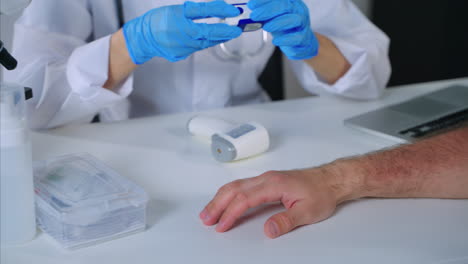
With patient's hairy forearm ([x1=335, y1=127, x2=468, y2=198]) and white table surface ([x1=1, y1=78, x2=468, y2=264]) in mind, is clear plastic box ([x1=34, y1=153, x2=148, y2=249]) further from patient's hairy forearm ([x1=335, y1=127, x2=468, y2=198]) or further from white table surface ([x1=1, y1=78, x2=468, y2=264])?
patient's hairy forearm ([x1=335, y1=127, x2=468, y2=198])

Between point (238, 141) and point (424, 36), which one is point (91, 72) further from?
point (424, 36)

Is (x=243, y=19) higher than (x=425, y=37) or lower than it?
higher

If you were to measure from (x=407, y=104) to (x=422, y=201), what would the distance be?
1.51ft

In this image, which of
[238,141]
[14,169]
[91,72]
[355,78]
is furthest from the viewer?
[355,78]

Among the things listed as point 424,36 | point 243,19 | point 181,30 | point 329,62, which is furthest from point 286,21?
point 424,36

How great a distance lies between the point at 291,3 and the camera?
1.16m

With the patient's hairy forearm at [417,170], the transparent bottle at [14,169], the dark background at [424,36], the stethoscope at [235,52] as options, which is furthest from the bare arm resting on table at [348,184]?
the dark background at [424,36]

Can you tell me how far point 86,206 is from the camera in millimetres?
772

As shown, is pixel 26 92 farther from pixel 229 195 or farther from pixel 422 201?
pixel 422 201

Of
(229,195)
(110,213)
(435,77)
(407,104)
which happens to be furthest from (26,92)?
(435,77)

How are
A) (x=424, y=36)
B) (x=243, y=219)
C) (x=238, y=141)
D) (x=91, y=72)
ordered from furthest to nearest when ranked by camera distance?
(x=424, y=36)
(x=91, y=72)
(x=238, y=141)
(x=243, y=219)

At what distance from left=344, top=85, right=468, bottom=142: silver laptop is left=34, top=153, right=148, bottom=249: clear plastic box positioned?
574 millimetres

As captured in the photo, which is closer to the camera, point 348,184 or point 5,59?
point 5,59

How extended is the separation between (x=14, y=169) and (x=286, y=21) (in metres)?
0.61
